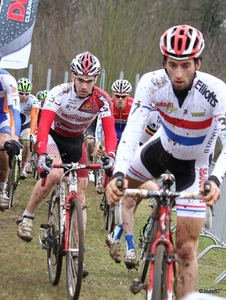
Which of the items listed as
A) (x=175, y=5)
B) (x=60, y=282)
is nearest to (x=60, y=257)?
(x=60, y=282)

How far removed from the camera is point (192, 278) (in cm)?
576

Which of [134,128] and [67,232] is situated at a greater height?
[134,128]

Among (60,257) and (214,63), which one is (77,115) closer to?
(60,257)

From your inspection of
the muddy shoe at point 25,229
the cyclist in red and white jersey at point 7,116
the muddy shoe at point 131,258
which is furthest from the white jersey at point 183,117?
the cyclist in red and white jersey at point 7,116

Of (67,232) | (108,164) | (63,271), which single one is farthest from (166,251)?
(63,271)

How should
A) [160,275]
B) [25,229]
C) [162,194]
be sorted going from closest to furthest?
[160,275], [162,194], [25,229]

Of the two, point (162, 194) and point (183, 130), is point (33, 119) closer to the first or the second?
point (183, 130)

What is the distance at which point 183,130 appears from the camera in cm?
599

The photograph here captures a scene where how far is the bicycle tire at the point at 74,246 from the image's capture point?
676 centimetres

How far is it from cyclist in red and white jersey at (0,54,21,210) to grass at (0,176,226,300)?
2.48 feet

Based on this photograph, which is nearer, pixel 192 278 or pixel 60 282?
pixel 192 278

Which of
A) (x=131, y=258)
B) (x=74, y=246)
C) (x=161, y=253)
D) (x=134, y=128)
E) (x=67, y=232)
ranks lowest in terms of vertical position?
(x=131, y=258)

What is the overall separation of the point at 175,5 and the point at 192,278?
2554 centimetres

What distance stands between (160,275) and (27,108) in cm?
1126
